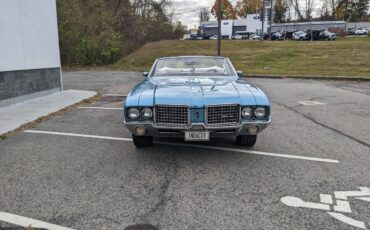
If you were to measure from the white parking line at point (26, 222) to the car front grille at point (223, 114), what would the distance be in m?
2.14

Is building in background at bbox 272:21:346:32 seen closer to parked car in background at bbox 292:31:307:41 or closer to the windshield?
parked car in background at bbox 292:31:307:41

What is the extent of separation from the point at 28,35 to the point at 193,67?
6.35 meters

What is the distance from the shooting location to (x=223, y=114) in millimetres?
4270

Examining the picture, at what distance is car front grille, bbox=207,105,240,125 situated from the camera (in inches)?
166

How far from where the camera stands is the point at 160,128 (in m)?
4.29

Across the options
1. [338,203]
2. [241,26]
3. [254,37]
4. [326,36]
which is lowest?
[338,203]

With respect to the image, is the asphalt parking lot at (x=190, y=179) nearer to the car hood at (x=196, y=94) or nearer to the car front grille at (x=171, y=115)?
the car front grille at (x=171, y=115)

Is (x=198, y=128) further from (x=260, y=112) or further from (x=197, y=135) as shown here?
(x=260, y=112)

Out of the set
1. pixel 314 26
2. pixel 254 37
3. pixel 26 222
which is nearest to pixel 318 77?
pixel 26 222

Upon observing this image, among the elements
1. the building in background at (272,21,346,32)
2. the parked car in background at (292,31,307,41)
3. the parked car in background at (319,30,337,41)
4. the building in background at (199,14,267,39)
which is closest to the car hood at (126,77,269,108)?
the parked car in background at (319,30,337,41)

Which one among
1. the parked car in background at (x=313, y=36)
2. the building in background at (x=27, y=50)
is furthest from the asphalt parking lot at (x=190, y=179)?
the parked car in background at (x=313, y=36)

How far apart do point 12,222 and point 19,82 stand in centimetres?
743

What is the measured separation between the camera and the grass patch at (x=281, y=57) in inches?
818

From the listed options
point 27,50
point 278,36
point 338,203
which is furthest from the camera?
point 278,36
